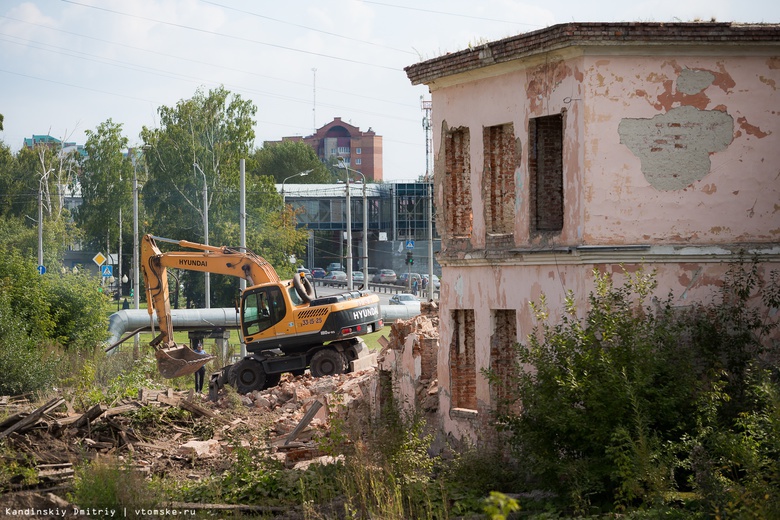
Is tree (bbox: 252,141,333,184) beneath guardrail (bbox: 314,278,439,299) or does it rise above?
above

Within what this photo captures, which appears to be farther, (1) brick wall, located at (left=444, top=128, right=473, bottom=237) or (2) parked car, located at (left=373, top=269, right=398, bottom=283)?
(2) parked car, located at (left=373, top=269, right=398, bottom=283)

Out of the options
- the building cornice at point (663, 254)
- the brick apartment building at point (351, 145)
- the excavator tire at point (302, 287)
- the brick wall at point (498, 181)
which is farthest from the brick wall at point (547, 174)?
the brick apartment building at point (351, 145)

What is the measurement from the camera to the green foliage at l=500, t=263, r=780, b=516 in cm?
1238

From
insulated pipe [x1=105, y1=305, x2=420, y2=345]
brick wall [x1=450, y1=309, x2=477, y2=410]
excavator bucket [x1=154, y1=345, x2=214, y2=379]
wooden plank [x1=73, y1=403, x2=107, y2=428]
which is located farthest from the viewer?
insulated pipe [x1=105, y1=305, x2=420, y2=345]

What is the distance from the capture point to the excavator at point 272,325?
28.0 m

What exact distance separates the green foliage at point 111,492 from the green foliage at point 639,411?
4.80 metres

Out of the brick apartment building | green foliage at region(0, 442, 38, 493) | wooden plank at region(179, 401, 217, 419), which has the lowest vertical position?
green foliage at region(0, 442, 38, 493)

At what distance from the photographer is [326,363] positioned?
28219 mm

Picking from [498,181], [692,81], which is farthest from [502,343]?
[692,81]

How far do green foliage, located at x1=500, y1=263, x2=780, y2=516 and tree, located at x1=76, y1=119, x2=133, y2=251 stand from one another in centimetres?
5874

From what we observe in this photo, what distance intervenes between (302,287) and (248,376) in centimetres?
275

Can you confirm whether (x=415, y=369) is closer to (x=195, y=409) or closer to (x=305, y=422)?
(x=305, y=422)

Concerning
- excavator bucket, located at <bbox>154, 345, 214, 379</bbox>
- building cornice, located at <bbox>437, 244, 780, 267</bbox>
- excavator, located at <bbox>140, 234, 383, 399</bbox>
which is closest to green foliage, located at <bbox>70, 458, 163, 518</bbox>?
building cornice, located at <bbox>437, 244, 780, 267</bbox>

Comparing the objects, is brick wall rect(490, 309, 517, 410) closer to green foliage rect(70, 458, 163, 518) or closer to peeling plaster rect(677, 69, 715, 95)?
peeling plaster rect(677, 69, 715, 95)
